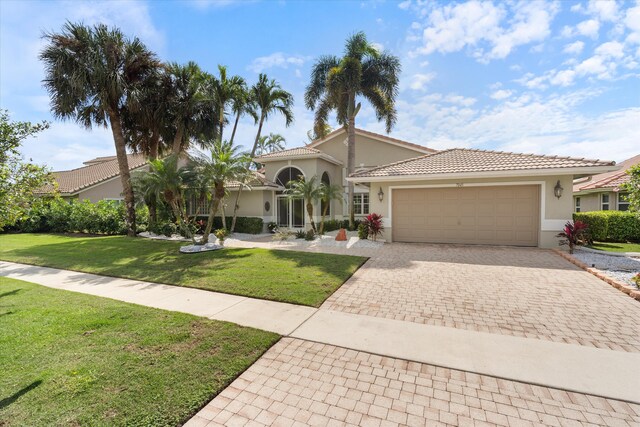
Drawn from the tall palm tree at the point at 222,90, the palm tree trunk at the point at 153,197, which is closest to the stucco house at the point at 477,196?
the tall palm tree at the point at 222,90

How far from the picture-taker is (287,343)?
14.0 feet

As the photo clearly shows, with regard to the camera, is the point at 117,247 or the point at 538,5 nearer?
the point at 538,5

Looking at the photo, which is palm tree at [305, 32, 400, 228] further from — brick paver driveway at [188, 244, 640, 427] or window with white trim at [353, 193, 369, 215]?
brick paver driveway at [188, 244, 640, 427]

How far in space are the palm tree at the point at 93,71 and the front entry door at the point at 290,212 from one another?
10029 millimetres

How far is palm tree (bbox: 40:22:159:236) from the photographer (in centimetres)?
1441

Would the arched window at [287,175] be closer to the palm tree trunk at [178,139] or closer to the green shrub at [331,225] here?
the green shrub at [331,225]

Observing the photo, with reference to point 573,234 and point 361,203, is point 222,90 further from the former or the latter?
point 573,234

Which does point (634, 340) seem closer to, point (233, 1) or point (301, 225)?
point (233, 1)

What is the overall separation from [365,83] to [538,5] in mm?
10630

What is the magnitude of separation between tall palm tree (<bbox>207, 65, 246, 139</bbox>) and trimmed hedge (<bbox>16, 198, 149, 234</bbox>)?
849cm

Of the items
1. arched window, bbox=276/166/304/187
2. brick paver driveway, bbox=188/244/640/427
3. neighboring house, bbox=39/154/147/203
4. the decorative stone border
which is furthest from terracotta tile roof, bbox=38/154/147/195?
the decorative stone border

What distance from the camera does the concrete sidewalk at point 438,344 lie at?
339 cm

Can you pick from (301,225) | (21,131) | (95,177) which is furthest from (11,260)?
(95,177)

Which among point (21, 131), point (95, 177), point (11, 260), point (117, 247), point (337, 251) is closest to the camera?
point (21, 131)
